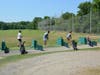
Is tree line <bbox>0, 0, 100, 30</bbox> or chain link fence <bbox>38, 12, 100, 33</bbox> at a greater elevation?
tree line <bbox>0, 0, 100, 30</bbox>

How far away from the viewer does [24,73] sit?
17375 mm

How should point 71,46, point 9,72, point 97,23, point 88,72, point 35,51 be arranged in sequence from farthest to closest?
1. point 97,23
2. point 71,46
3. point 35,51
4. point 9,72
5. point 88,72

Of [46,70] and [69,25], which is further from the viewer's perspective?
[69,25]

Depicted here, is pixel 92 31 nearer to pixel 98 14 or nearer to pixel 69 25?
pixel 98 14

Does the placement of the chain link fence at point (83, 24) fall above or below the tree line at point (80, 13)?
below

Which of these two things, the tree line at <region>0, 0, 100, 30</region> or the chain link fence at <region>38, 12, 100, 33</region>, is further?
the tree line at <region>0, 0, 100, 30</region>

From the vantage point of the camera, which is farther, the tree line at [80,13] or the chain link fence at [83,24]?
the tree line at [80,13]

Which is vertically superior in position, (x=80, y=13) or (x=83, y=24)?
(x=80, y=13)

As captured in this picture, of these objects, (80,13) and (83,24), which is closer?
(83,24)

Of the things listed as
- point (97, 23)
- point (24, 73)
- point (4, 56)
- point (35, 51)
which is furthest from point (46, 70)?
point (97, 23)

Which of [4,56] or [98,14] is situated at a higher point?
[98,14]

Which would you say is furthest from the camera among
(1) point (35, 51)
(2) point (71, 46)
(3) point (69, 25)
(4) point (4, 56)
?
(3) point (69, 25)

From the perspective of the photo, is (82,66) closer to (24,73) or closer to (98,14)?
(24,73)

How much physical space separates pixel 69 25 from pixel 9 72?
56.0 metres
